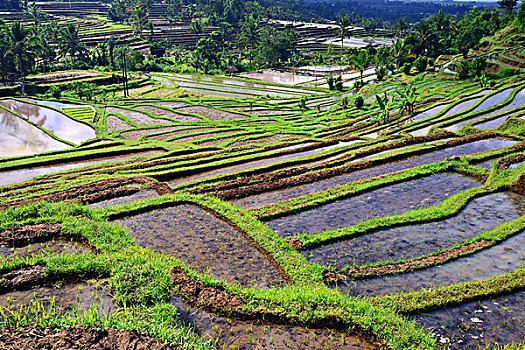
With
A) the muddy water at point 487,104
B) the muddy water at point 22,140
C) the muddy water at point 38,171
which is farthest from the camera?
the muddy water at point 487,104

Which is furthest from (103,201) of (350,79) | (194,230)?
(350,79)

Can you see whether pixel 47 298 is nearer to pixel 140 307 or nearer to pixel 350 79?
pixel 140 307

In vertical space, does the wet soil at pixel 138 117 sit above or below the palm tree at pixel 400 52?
below

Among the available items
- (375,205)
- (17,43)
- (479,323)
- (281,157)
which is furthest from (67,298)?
(17,43)

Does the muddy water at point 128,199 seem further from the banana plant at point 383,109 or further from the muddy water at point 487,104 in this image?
the banana plant at point 383,109

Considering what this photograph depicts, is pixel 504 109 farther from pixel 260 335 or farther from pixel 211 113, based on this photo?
pixel 260 335

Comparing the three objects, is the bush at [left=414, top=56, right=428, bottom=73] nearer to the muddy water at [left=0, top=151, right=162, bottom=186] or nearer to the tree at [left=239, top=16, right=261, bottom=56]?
the tree at [left=239, top=16, right=261, bottom=56]

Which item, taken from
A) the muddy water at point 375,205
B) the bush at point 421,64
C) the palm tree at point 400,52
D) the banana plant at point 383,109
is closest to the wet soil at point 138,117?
the banana plant at point 383,109
